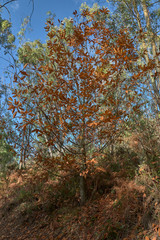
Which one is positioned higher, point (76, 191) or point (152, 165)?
point (152, 165)

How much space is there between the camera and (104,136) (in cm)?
432

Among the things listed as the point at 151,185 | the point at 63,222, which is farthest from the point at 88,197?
the point at 151,185

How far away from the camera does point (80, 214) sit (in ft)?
14.2

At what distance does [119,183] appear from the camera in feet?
16.1

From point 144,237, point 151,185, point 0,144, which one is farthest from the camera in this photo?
point 0,144

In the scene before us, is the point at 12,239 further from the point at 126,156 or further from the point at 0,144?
the point at 0,144

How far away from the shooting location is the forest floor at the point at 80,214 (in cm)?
318

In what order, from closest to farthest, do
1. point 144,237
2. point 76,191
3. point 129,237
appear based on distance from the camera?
point 144,237 < point 129,237 < point 76,191

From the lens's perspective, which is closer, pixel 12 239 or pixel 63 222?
pixel 63 222

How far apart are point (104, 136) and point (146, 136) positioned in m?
1.29

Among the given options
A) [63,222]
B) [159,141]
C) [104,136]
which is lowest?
[63,222]

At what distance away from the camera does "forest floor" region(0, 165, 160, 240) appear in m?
3.18

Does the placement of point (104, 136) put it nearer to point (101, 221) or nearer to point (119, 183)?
point (119, 183)

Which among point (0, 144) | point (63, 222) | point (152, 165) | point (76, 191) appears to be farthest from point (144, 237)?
point (0, 144)
